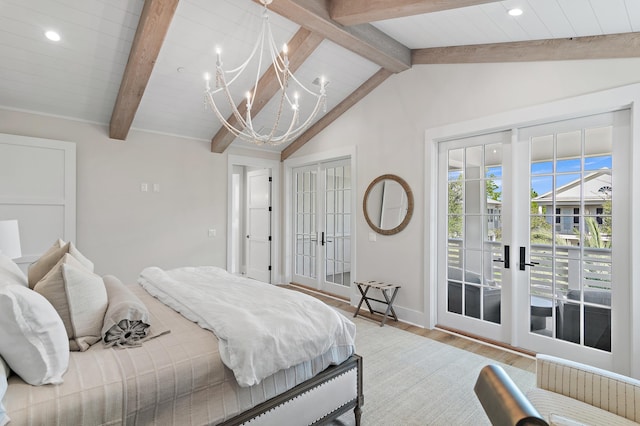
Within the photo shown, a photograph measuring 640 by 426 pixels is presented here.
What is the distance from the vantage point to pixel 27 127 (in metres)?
3.64

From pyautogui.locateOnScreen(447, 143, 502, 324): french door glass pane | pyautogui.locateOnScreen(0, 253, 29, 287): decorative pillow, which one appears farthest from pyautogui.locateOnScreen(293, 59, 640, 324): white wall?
pyautogui.locateOnScreen(0, 253, 29, 287): decorative pillow

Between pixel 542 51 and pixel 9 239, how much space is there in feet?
15.0

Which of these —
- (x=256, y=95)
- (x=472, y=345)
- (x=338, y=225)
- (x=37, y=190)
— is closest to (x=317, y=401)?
(x=472, y=345)

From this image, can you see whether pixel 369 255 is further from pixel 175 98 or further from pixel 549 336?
pixel 175 98

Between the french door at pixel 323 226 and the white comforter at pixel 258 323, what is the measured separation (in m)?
2.70

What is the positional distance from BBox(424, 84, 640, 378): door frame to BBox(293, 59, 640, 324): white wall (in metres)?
0.07

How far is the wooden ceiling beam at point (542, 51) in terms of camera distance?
2508 mm

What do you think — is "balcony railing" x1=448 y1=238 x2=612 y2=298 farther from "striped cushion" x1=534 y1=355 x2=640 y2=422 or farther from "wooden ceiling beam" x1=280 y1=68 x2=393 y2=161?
"wooden ceiling beam" x1=280 y1=68 x2=393 y2=161

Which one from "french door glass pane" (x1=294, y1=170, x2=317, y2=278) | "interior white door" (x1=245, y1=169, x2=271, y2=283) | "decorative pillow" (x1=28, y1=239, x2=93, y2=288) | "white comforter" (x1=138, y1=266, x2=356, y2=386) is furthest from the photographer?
"interior white door" (x1=245, y1=169, x2=271, y2=283)

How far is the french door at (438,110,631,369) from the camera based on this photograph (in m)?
2.68

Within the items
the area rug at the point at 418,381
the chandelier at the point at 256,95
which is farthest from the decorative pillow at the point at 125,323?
the chandelier at the point at 256,95

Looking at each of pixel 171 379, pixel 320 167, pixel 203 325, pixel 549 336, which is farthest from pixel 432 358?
pixel 320 167

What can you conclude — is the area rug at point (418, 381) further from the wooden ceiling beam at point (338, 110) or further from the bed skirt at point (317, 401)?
the wooden ceiling beam at point (338, 110)

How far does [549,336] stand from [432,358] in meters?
1.09
